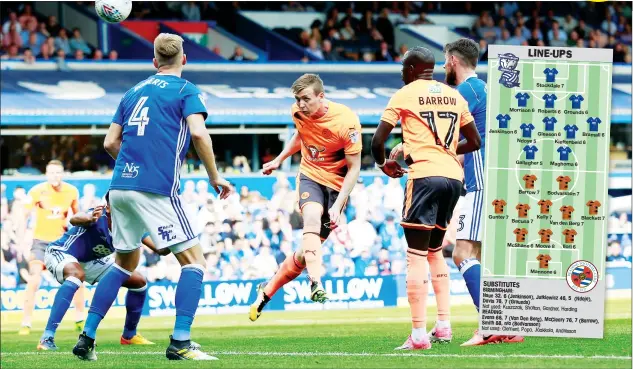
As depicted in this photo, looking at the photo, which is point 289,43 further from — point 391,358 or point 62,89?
point 391,358

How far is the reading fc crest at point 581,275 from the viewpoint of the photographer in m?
8.15

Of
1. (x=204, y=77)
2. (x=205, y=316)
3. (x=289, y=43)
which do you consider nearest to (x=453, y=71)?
(x=205, y=316)

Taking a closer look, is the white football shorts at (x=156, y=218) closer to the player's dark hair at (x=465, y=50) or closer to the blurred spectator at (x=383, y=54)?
the player's dark hair at (x=465, y=50)

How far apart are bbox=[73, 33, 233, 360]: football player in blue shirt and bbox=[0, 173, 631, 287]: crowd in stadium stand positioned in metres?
10.5

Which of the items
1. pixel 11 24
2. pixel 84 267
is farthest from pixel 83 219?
pixel 11 24

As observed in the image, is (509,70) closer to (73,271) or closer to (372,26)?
(73,271)

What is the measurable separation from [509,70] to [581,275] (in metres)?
1.49

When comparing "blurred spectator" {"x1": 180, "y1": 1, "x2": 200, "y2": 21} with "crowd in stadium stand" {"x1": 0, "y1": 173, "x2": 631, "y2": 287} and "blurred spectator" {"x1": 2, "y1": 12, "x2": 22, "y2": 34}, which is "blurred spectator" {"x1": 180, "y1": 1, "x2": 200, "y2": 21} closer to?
"blurred spectator" {"x1": 2, "y1": 12, "x2": 22, "y2": 34}

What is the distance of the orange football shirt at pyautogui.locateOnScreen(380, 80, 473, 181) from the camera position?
28.1ft

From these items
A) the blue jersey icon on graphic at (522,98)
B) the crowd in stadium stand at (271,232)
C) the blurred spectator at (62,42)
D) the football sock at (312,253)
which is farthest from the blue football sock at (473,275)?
the blurred spectator at (62,42)

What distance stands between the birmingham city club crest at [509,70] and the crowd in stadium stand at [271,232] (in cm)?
1151

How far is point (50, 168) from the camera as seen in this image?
15148 mm

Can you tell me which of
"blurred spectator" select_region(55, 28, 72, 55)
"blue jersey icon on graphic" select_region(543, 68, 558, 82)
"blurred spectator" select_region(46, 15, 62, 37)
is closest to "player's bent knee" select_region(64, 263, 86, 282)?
"blue jersey icon on graphic" select_region(543, 68, 558, 82)

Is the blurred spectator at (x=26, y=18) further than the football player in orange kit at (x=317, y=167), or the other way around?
the blurred spectator at (x=26, y=18)
